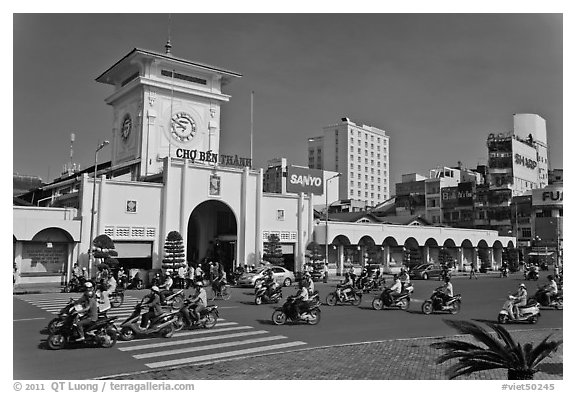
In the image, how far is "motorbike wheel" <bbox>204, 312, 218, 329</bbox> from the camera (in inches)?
632

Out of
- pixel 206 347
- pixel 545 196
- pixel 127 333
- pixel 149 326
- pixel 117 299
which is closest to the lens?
pixel 206 347

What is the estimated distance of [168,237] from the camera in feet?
109

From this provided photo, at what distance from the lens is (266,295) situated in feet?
74.2

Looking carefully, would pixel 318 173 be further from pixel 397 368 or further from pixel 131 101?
pixel 397 368

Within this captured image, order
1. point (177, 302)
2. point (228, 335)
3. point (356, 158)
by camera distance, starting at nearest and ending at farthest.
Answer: point (228, 335)
point (177, 302)
point (356, 158)

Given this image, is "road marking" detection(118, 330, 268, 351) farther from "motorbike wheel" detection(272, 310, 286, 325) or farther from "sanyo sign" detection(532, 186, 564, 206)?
"sanyo sign" detection(532, 186, 564, 206)

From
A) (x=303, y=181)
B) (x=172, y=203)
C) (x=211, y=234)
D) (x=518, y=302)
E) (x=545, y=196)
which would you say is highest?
(x=303, y=181)

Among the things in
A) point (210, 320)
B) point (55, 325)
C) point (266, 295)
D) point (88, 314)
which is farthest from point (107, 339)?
point (266, 295)

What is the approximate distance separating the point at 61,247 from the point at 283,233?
16211mm

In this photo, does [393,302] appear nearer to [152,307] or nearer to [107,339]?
[152,307]

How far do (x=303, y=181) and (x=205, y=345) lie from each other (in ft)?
174

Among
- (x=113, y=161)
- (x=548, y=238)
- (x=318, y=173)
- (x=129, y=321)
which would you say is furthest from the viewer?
(x=318, y=173)

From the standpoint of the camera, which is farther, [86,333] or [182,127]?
[182,127]
